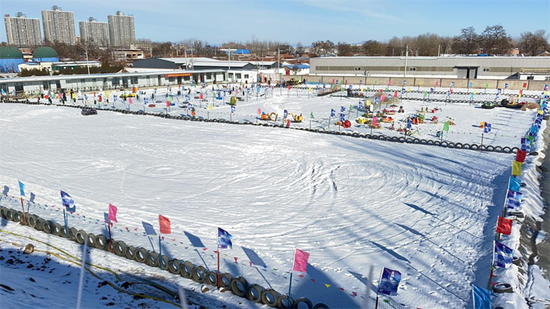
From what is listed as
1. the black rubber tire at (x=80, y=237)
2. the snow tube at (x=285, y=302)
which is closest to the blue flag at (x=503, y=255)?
the snow tube at (x=285, y=302)

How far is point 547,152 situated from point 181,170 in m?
22.1

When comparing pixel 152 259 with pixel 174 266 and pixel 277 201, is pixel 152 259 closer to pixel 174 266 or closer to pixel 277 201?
pixel 174 266

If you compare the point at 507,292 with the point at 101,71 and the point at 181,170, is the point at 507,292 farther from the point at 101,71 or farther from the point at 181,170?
the point at 101,71

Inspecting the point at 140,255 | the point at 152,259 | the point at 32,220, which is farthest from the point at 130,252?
the point at 32,220

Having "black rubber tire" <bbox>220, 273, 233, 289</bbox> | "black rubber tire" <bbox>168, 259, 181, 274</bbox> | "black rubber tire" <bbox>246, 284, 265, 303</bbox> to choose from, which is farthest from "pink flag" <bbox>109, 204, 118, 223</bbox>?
"black rubber tire" <bbox>246, 284, 265, 303</bbox>

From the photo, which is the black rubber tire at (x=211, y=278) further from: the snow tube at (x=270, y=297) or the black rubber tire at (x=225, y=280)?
the snow tube at (x=270, y=297)

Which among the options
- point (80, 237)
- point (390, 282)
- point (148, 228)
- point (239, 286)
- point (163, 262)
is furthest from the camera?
point (148, 228)

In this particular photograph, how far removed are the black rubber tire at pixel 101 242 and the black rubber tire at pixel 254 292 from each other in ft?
17.2

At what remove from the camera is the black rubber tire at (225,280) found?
10484 mm

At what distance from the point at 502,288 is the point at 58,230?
44.4 ft

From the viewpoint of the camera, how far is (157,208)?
15.4m

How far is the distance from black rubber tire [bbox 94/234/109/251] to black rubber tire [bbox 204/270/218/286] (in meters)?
3.88

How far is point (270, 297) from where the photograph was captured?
32.4 feet

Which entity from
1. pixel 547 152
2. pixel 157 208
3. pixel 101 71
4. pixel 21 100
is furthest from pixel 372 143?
pixel 101 71
